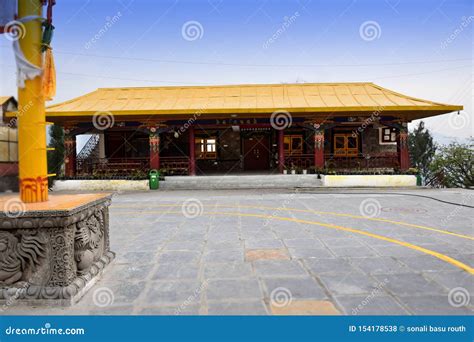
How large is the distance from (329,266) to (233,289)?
141 centimetres

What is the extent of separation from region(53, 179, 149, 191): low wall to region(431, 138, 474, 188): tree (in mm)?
21404

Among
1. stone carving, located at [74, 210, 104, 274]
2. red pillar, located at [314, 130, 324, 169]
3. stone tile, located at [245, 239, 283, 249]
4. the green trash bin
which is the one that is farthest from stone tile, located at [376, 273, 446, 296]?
red pillar, located at [314, 130, 324, 169]

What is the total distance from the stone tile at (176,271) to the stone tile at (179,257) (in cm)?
13

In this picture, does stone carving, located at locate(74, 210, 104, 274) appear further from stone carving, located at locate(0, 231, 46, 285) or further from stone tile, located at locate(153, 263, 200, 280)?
stone tile, located at locate(153, 263, 200, 280)

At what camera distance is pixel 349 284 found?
361 cm

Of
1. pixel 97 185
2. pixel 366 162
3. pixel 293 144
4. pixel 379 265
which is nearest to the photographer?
pixel 379 265

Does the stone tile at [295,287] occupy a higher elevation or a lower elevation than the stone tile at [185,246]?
lower

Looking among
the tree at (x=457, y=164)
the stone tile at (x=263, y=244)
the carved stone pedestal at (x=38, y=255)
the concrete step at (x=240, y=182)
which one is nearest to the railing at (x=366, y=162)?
the concrete step at (x=240, y=182)

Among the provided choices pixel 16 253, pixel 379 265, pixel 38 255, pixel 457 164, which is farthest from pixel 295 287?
pixel 457 164

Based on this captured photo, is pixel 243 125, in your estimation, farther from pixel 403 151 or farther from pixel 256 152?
pixel 403 151

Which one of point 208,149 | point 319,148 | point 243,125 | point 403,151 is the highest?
point 243,125

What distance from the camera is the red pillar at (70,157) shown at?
54.7ft

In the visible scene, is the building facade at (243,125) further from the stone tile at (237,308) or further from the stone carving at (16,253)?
the stone tile at (237,308)
